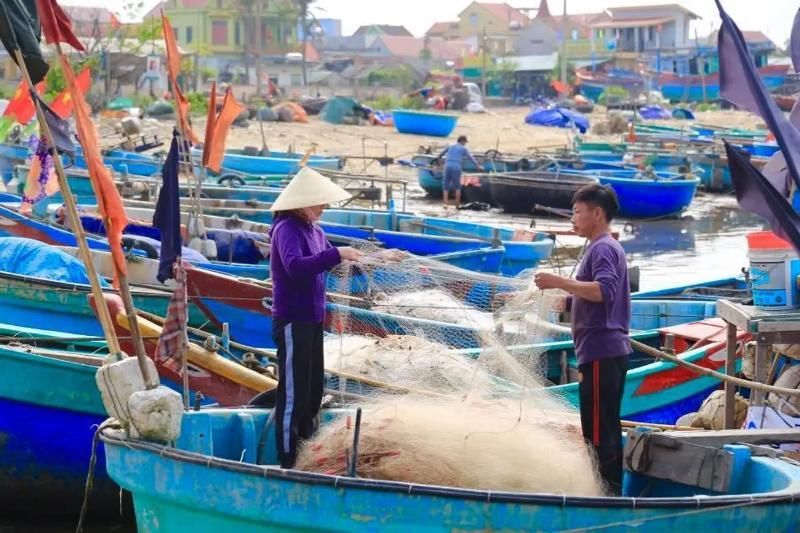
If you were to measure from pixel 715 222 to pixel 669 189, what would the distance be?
2.06 m

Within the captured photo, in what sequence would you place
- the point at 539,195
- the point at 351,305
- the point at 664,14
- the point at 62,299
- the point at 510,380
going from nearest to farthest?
the point at 510,380 → the point at 351,305 → the point at 62,299 → the point at 539,195 → the point at 664,14

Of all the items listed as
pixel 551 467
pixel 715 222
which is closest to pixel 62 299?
pixel 551 467

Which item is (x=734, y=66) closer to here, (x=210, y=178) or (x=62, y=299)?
(x=62, y=299)

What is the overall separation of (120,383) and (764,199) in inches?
126

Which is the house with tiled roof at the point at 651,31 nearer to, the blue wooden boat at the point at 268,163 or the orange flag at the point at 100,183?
the blue wooden boat at the point at 268,163

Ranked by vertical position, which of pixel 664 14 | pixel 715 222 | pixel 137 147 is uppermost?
pixel 664 14

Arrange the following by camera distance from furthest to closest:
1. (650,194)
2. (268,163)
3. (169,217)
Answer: (268,163) < (650,194) < (169,217)

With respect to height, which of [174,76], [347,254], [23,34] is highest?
[23,34]

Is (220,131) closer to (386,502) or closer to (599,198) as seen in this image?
(599,198)

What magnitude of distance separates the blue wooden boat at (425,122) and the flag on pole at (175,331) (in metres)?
33.8

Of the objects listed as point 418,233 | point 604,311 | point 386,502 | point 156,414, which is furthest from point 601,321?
point 418,233

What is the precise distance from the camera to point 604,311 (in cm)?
573

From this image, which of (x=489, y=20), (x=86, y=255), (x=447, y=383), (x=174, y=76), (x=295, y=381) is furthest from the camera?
(x=489, y=20)

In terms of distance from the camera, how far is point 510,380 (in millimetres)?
6781
